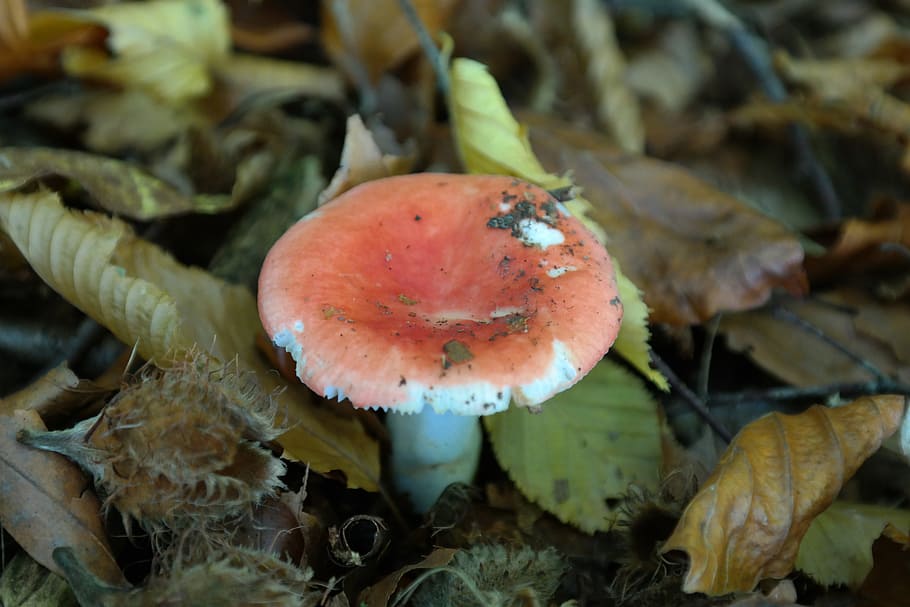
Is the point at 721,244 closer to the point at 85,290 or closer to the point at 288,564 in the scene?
the point at 288,564

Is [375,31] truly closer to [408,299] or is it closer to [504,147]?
[504,147]

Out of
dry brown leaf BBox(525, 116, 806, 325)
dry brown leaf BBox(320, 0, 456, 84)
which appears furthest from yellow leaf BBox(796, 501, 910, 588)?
dry brown leaf BBox(320, 0, 456, 84)

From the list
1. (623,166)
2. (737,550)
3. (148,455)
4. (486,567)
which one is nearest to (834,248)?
(623,166)

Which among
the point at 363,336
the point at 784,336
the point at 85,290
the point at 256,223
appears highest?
the point at 363,336

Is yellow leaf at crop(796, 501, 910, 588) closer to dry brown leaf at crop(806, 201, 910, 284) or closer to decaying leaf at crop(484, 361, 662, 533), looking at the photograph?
decaying leaf at crop(484, 361, 662, 533)

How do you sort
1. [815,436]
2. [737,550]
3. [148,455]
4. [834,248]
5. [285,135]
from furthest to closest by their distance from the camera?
[285,135], [834,248], [815,436], [737,550], [148,455]

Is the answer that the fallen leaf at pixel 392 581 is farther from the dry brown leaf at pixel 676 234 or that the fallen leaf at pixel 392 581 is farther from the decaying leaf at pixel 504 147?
the dry brown leaf at pixel 676 234

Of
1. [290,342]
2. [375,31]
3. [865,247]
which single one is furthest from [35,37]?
[865,247]

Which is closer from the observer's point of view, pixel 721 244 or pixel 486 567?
pixel 486 567
